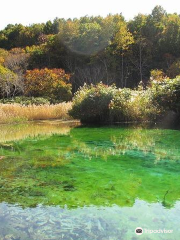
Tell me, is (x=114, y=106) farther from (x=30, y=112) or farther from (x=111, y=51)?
(x=111, y=51)

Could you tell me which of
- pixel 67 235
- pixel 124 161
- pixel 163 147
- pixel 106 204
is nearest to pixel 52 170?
pixel 124 161

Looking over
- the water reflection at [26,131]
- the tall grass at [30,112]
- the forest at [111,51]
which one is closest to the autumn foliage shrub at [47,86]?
the forest at [111,51]

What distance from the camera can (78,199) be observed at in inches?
138

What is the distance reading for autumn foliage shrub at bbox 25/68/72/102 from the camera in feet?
68.3

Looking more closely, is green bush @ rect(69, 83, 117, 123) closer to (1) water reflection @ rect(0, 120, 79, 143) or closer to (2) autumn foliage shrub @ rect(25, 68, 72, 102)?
(1) water reflection @ rect(0, 120, 79, 143)

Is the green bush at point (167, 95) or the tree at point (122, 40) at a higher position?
the tree at point (122, 40)

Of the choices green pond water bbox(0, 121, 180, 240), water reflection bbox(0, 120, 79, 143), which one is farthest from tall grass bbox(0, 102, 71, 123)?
green pond water bbox(0, 121, 180, 240)

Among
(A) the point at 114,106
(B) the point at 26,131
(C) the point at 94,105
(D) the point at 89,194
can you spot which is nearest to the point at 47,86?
(C) the point at 94,105

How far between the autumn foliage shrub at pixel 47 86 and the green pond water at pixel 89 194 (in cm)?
1452

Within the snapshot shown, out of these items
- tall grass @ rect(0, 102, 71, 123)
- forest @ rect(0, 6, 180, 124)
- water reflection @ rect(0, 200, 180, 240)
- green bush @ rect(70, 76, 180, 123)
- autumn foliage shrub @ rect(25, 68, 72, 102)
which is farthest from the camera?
forest @ rect(0, 6, 180, 124)

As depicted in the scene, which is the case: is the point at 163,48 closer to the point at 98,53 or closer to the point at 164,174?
the point at 98,53

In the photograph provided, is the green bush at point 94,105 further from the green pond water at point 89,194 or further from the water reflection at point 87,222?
the water reflection at point 87,222

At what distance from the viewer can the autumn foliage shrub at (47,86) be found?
68.3ft

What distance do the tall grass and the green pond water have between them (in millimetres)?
7485
